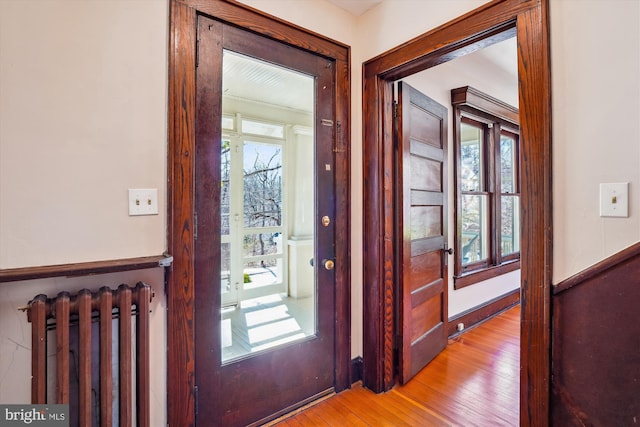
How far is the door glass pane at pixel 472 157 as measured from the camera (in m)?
3.42

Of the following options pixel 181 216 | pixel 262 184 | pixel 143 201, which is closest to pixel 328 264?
pixel 262 184

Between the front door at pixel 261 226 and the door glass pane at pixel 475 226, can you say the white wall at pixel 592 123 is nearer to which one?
the front door at pixel 261 226

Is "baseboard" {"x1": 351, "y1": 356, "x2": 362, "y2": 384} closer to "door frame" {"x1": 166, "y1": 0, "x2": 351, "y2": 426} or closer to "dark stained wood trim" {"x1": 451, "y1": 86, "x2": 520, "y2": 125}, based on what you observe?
"door frame" {"x1": 166, "y1": 0, "x2": 351, "y2": 426}

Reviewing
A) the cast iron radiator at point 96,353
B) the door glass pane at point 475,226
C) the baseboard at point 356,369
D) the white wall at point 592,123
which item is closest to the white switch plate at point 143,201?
the cast iron radiator at point 96,353

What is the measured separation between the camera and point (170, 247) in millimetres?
1433

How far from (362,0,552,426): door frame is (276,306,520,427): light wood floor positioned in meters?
0.16

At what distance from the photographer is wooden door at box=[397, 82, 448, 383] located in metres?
2.11

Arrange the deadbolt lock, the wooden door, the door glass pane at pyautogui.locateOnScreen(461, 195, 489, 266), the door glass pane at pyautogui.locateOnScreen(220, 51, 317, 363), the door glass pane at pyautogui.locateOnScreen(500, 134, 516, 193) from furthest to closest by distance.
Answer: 1. the door glass pane at pyautogui.locateOnScreen(500, 134, 516, 193)
2. the door glass pane at pyautogui.locateOnScreen(461, 195, 489, 266)
3. the wooden door
4. the deadbolt lock
5. the door glass pane at pyautogui.locateOnScreen(220, 51, 317, 363)

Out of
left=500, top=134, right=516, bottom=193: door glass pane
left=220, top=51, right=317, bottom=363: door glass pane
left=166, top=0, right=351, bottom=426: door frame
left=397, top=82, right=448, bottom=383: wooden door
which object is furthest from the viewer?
left=500, top=134, right=516, bottom=193: door glass pane

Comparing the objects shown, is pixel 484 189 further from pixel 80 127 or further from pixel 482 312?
pixel 80 127

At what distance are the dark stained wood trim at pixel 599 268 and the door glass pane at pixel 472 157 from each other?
90.4 inches

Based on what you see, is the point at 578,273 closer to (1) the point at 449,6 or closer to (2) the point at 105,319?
(1) the point at 449,6

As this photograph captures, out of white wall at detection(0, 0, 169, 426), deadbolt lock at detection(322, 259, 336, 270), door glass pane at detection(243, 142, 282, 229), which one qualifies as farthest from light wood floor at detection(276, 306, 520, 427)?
door glass pane at detection(243, 142, 282, 229)

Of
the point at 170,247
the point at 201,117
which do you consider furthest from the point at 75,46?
the point at 170,247
